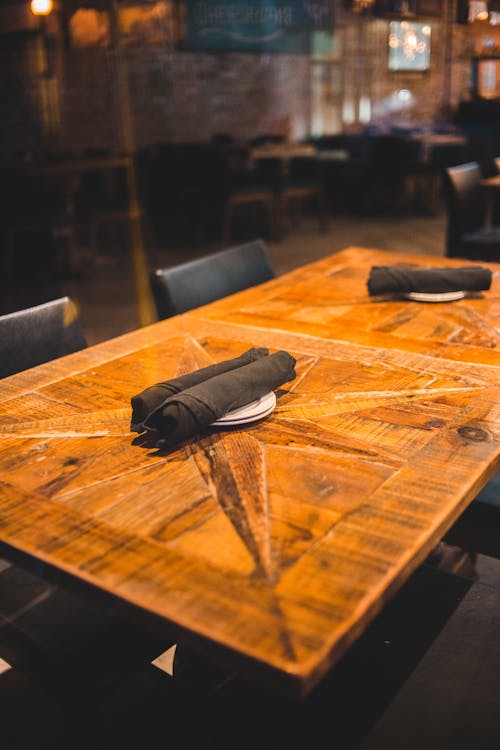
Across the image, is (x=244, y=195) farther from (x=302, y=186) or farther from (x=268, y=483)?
(x=268, y=483)

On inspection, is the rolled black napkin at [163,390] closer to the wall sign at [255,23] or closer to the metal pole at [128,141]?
the metal pole at [128,141]

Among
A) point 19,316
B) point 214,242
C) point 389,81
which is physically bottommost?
point 214,242

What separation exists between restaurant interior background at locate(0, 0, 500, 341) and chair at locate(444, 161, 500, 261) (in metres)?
2.15

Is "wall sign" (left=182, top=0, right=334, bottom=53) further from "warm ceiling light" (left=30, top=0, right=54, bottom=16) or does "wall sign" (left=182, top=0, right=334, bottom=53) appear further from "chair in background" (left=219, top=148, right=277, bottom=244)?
"chair in background" (left=219, top=148, right=277, bottom=244)

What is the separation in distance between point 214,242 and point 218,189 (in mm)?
498

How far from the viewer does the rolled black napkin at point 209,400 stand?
3.30 feet

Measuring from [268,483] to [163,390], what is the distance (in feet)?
0.82

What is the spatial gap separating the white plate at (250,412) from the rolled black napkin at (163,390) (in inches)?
3.1

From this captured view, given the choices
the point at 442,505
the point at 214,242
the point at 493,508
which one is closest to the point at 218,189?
the point at 214,242

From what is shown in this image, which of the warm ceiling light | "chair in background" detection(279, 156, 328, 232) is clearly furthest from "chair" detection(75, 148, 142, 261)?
"chair in background" detection(279, 156, 328, 232)

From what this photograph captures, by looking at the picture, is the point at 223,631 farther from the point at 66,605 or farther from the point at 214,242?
the point at 214,242

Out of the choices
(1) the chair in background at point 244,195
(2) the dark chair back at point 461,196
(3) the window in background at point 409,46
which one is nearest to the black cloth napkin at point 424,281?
(2) the dark chair back at point 461,196

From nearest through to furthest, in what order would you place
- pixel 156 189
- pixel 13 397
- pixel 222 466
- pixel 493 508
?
pixel 222 466 → pixel 13 397 → pixel 493 508 → pixel 156 189

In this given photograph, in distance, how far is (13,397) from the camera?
1.25 m
